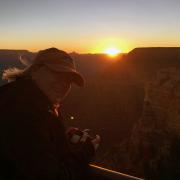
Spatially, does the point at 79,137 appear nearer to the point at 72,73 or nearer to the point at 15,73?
the point at 72,73

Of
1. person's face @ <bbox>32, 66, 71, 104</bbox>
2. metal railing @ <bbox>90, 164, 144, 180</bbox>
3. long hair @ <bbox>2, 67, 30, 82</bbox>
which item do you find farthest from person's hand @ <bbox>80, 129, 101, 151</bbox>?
long hair @ <bbox>2, 67, 30, 82</bbox>

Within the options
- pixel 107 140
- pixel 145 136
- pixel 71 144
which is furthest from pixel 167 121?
pixel 71 144

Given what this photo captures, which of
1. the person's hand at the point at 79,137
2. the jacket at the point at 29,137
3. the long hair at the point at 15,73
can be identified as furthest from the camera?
the person's hand at the point at 79,137

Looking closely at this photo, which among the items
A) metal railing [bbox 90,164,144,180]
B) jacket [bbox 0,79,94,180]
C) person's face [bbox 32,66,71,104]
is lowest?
metal railing [bbox 90,164,144,180]

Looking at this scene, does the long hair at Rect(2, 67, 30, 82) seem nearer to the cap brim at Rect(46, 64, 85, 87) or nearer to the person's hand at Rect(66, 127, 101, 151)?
the cap brim at Rect(46, 64, 85, 87)

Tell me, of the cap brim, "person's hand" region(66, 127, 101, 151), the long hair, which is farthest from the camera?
"person's hand" region(66, 127, 101, 151)

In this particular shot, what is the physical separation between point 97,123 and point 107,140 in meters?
11.3

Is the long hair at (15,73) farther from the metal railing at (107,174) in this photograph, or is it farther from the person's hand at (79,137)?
the metal railing at (107,174)

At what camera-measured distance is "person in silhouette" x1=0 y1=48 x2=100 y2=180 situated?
2.12 metres

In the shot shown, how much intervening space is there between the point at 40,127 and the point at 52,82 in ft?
1.30

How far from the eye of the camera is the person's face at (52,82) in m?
2.47

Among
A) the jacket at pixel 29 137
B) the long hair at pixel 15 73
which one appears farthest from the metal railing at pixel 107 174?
the long hair at pixel 15 73

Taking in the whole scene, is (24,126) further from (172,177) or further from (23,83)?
(172,177)

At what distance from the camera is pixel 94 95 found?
7231cm
